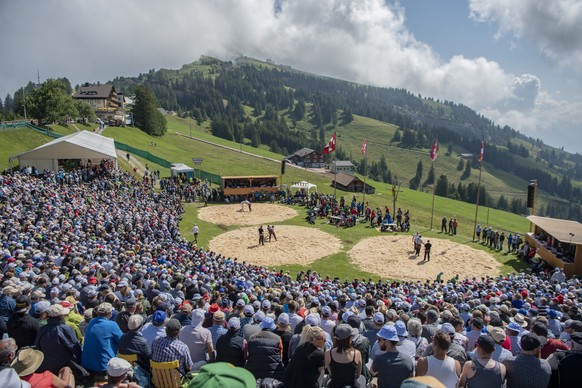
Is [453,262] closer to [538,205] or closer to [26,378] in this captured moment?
[26,378]

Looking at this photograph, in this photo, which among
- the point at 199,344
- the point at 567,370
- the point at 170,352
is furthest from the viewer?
the point at 199,344

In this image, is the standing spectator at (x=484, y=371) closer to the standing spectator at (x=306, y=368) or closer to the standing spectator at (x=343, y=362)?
the standing spectator at (x=343, y=362)

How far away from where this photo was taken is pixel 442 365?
6.18m

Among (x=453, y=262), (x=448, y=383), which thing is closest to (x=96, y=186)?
(x=453, y=262)

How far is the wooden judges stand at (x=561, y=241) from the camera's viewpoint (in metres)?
23.3

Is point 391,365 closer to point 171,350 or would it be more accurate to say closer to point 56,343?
point 171,350

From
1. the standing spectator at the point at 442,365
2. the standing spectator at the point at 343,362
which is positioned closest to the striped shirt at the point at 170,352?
the standing spectator at the point at 343,362

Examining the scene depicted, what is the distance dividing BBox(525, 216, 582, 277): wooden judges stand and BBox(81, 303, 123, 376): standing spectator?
2494 centimetres

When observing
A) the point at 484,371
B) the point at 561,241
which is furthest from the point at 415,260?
the point at 484,371

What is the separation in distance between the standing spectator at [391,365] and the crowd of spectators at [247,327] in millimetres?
16

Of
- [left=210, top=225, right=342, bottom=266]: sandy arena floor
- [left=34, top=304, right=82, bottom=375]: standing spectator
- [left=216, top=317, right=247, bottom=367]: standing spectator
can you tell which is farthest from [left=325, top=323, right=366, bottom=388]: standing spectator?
[left=210, top=225, right=342, bottom=266]: sandy arena floor

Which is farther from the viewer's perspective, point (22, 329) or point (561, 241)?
point (561, 241)

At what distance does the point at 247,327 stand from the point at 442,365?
146 inches

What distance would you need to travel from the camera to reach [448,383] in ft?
20.2
